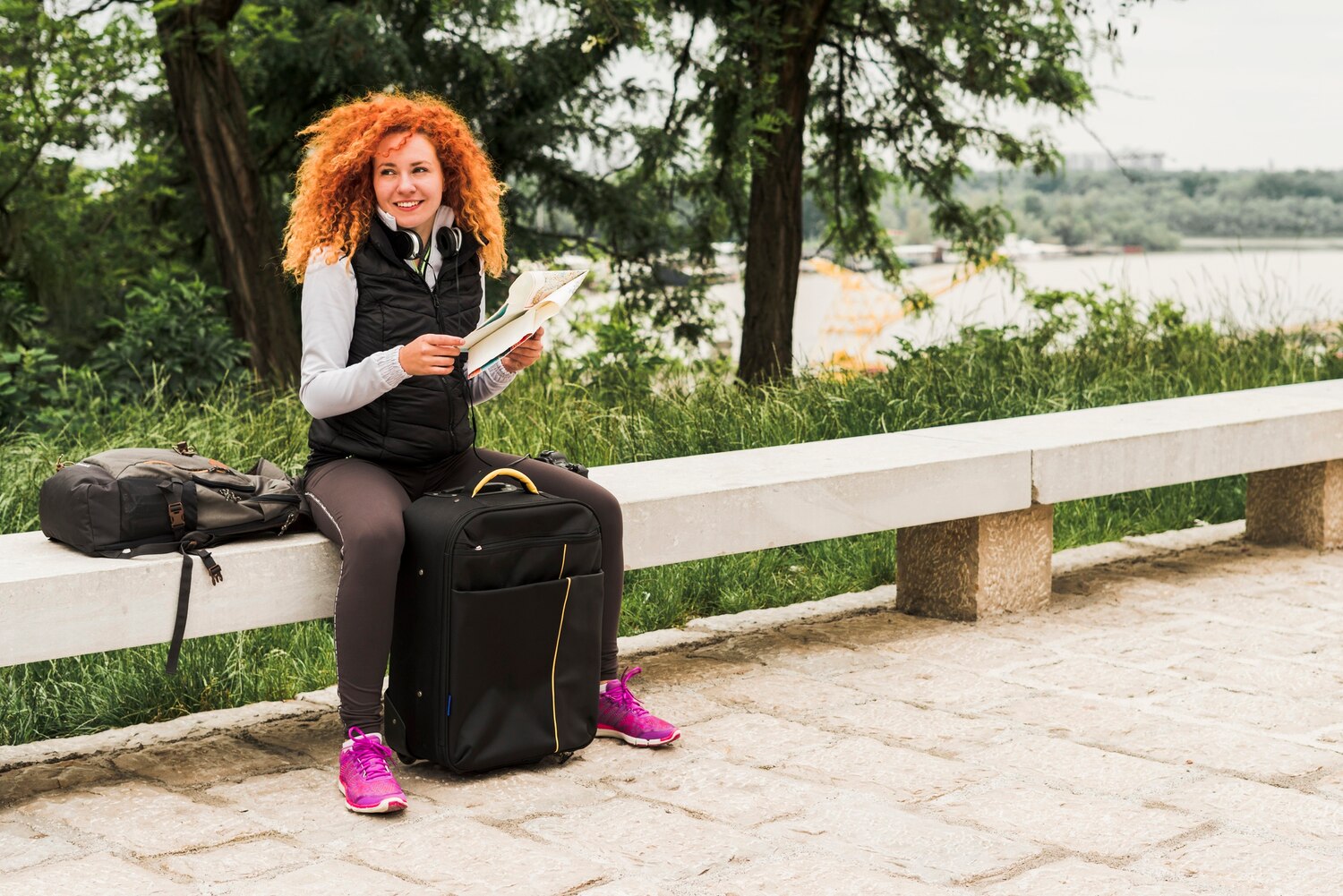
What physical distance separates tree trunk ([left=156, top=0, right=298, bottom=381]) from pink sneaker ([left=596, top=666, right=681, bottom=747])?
5.33 metres

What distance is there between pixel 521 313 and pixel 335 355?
0.46 metres

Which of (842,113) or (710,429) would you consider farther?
(842,113)

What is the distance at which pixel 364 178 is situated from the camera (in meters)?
3.65

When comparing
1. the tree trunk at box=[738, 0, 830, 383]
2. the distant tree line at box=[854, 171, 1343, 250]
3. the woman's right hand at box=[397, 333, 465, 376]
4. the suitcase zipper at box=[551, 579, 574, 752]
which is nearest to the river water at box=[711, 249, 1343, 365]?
the tree trunk at box=[738, 0, 830, 383]

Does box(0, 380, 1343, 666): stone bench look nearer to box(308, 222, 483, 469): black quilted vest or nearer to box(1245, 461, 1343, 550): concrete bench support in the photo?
box(1245, 461, 1343, 550): concrete bench support

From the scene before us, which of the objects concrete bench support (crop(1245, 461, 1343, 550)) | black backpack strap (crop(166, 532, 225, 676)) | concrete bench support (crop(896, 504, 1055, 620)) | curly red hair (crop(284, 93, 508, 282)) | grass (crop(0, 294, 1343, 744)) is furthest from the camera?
concrete bench support (crop(1245, 461, 1343, 550))

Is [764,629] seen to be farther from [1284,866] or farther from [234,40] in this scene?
[234,40]

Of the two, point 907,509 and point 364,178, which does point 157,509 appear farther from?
point 907,509

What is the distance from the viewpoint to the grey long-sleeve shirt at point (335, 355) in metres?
3.41

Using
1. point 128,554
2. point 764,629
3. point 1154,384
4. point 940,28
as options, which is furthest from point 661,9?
point 128,554

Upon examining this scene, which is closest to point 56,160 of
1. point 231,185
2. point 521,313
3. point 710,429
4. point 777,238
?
point 231,185

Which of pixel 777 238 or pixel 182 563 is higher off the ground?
pixel 777 238

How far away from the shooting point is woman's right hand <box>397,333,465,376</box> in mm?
3363

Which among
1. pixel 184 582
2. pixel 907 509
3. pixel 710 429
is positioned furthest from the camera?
pixel 710 429
